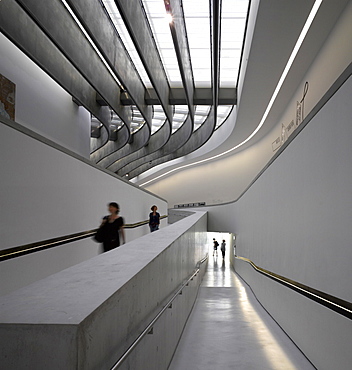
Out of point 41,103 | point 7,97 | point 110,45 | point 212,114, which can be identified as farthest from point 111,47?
point 212,114

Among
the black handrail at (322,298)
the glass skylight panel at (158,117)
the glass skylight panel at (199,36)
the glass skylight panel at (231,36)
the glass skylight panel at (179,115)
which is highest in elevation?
the glass skylight panel at (179,115)

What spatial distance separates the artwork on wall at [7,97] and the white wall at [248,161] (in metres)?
5.23

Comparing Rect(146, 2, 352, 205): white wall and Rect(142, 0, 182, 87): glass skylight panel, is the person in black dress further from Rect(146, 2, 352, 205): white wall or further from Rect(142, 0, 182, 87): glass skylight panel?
Rect(142, 0, 182, 87): glass skylight panel

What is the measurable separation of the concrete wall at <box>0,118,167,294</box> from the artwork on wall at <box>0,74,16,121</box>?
1699 mm


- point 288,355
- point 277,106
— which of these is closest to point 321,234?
point 288,355

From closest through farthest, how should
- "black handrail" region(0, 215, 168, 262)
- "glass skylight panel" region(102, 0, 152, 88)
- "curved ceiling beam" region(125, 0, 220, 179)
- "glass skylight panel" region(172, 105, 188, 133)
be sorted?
"black handrail" region(0, 215, 168, 262), "curved ceiling beam" region(125, 0, 220, 179), "glass skylight panel" region(102, 0, 152, 88), "glass skylight panel" region(172, 105, 188, 133)

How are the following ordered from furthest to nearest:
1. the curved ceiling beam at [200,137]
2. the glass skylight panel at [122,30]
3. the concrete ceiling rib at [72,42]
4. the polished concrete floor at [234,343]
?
the curved ceiling beam at [200,137] → the glass skylight panel at [122,30] → the concrete ceiling rib at [72,42] → the polished concrete floor at [234,343]

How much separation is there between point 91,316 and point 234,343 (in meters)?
3.37

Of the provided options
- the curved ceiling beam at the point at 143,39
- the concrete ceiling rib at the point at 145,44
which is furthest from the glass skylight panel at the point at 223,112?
the curved ceiling beam at the point at 143,39

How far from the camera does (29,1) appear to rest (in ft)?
19.9

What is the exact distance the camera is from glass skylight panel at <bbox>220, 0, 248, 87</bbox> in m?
7.80

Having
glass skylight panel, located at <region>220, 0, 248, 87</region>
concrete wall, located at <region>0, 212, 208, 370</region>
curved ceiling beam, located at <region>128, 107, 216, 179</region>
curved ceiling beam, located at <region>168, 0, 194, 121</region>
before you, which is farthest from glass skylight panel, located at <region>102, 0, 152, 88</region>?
concrete wall, located at <region>0, 212, 208, 370</region>

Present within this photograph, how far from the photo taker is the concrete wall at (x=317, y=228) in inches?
125

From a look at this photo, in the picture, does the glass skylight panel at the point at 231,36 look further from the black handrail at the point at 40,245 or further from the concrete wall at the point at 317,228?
the black handrail at the point at 40,245
